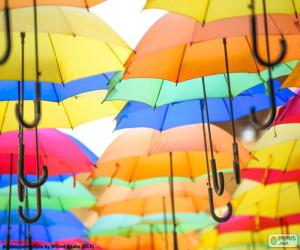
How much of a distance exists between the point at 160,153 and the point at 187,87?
111 centimetres

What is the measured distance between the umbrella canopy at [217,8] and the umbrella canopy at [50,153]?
69.5 inches

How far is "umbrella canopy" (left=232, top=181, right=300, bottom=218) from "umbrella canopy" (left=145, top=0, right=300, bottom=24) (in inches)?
108

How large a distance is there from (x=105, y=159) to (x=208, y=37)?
6.55ft

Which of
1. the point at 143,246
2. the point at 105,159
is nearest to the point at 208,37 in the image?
the point at 105,159

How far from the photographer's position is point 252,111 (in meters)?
2.15

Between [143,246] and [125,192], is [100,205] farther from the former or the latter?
[143,246]

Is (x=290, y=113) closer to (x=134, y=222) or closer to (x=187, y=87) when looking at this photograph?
(x=187, y=87)

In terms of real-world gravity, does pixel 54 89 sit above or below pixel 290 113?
above

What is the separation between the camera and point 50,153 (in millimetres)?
3881

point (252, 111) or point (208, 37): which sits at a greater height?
point (208, 37)

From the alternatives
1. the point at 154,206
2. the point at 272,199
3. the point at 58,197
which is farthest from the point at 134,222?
the point at 272,199

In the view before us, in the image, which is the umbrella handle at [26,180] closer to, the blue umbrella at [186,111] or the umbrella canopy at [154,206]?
the blue umbrella at [186,111]

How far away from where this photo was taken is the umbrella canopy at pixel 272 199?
16.4 feet

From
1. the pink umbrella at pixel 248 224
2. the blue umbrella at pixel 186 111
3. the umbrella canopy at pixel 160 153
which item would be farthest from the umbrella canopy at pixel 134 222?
the blue umbrella at pixel 186 111
